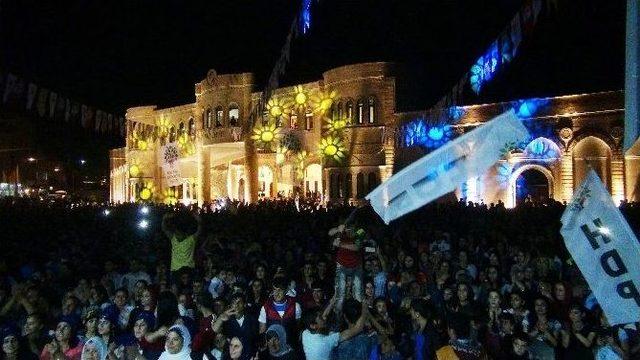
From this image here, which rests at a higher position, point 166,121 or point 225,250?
point 166,121

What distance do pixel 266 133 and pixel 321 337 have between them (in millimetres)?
24931

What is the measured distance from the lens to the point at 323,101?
96.2 feet

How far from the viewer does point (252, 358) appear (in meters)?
5.86

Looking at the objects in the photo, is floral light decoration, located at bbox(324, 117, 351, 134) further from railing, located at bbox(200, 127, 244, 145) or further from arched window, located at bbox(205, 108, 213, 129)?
arched window, located at bbox(205, 108, 213, 129)

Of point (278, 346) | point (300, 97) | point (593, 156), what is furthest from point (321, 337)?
point (300, 97)

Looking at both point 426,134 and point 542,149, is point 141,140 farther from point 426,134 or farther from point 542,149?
Result: point 542,149

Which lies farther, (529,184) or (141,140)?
(141,140)

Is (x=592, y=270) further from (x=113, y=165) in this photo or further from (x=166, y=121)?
(x=113, y=165)

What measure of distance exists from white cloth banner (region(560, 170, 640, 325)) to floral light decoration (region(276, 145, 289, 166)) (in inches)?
1023

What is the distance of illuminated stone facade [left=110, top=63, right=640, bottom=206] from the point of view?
22.6m

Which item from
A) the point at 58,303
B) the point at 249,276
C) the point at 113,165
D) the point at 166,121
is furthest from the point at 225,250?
the point at 113,165

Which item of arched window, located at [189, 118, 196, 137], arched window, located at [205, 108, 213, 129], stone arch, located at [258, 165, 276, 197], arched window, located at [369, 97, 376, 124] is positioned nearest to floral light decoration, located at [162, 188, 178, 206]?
arched window, located at [189, 118, 196, 137]

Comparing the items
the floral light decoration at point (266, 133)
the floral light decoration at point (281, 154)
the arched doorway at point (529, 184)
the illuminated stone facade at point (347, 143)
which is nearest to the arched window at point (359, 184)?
the illuminated stone facade at point (347, 143)

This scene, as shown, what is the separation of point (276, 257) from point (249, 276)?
6.59ft
